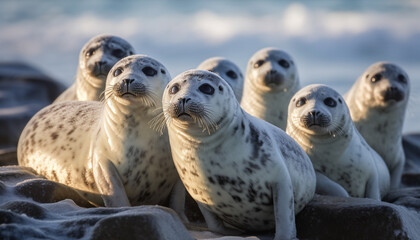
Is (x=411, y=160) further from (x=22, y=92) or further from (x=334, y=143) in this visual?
(x=22, y=92)

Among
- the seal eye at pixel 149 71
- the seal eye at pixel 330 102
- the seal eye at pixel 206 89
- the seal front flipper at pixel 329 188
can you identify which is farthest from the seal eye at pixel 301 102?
the seal eye at pixel 206 89

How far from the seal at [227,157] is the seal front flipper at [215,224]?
0.62ft

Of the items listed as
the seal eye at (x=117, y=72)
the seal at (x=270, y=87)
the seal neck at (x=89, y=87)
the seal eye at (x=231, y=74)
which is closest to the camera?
the seal eye at (x=117, y=72)

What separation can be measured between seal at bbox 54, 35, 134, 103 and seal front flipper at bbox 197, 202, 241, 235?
7.76 ft

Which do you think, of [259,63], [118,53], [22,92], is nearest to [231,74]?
[259,63]

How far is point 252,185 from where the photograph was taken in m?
4.80

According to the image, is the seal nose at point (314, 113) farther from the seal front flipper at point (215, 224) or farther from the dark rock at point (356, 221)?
the seal front flipper at point (215, 224)

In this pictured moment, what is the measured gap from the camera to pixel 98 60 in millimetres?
7090

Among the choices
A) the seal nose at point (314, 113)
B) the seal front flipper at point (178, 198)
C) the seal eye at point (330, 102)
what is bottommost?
the seal front flipper at point (178, 198)

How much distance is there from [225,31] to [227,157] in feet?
69.1

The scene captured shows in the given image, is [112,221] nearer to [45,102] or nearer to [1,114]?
[1,114]

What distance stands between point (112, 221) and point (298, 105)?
246 centimetres

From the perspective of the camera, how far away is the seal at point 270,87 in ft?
26.4

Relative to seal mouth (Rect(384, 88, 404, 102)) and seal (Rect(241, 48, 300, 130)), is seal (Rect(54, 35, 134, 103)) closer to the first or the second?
seal (Rect(241, 48, 300, 130))
